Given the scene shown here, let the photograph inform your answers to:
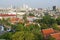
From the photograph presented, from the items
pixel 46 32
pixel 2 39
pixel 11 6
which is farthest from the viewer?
pixel 11 6

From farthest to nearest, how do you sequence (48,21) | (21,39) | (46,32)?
(48,21), (46,32), (21,39)

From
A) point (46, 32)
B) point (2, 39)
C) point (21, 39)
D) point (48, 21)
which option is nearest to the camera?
point (21, 39)

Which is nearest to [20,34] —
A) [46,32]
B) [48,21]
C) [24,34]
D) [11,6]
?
[24,34]

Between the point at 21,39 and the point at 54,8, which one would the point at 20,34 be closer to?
the point at 21,39

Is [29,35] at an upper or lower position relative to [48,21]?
upper

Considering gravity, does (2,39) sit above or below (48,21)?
above

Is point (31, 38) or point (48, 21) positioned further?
point (48, 21)

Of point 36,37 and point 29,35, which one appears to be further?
point 36,37

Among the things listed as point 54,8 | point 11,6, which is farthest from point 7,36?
point 11,6

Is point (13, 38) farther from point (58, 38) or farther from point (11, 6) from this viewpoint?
point (11, 6)
